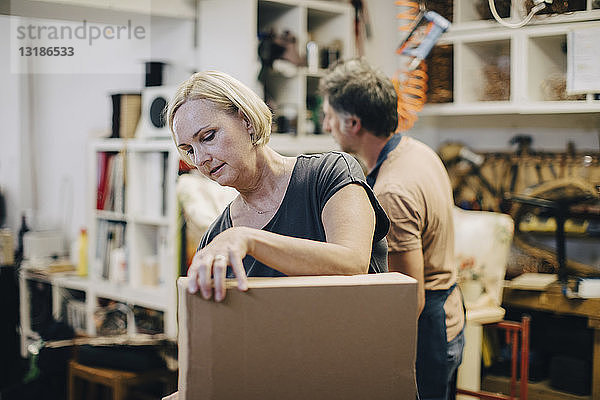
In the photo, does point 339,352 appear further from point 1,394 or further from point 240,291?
point 1,394

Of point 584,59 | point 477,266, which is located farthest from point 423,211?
point 477,266

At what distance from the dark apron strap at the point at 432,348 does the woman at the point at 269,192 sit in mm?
549

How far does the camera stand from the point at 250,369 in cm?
107

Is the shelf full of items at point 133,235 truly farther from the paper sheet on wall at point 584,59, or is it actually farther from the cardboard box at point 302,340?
the cardboard box at point 302,340

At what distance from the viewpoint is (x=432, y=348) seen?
1.90 metres

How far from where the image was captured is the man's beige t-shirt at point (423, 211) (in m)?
1.79

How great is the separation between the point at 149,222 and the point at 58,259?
4.10 ft

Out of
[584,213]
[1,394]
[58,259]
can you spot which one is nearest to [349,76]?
[584,213]

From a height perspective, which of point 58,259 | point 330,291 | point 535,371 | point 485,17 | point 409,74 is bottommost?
point 535,371

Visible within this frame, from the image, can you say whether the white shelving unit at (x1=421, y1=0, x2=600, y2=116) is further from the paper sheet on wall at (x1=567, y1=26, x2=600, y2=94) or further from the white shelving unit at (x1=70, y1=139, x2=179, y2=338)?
the white shelving unit at (x1=70, y1=139, x2=179, y2=338)

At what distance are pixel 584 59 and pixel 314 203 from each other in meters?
1.33

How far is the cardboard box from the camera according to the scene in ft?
3.45

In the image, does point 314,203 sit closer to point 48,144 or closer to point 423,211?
point 423,211

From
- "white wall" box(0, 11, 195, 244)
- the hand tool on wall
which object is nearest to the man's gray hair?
the hand tool on wall
